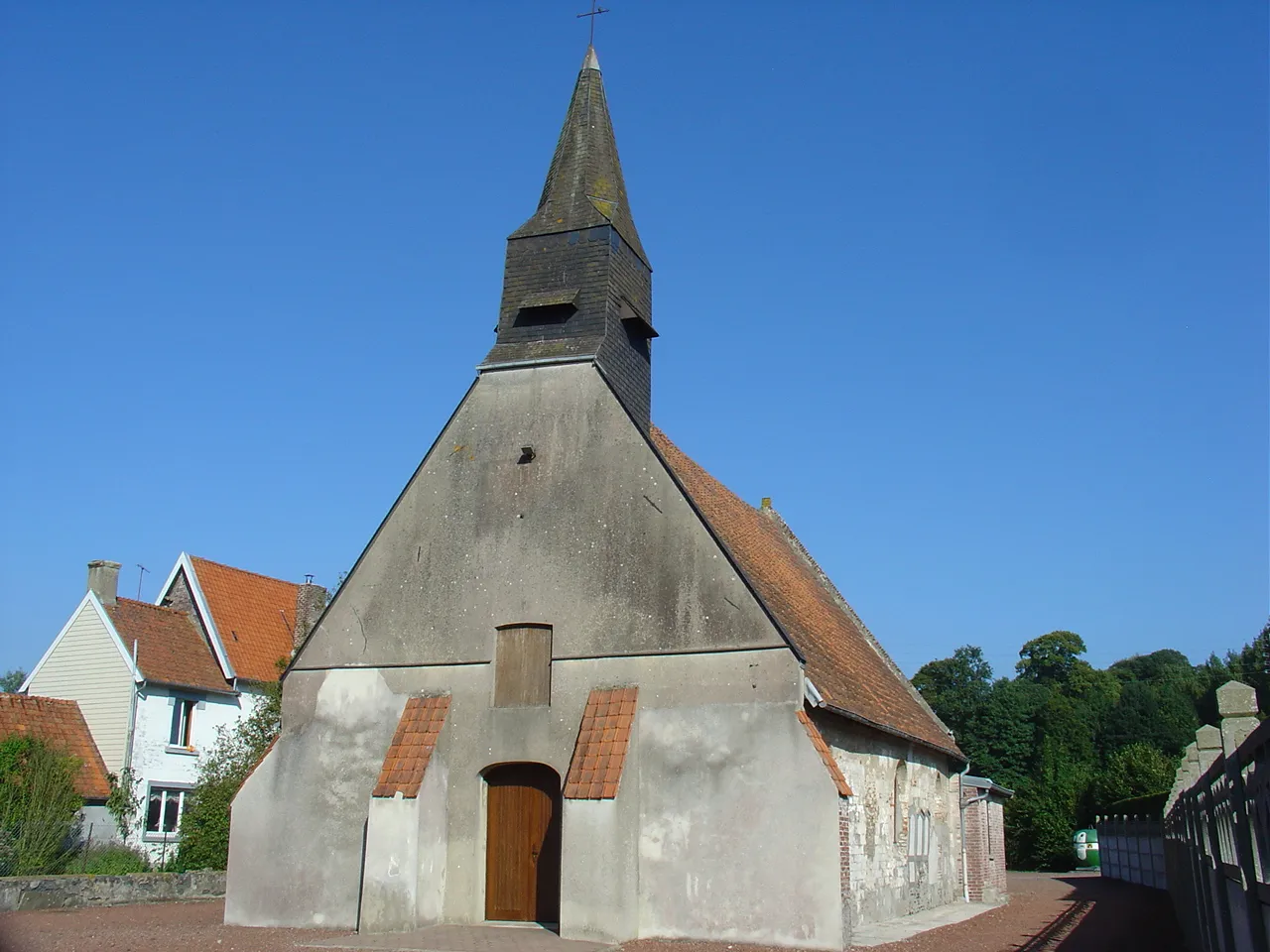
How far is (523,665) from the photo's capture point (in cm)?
1697

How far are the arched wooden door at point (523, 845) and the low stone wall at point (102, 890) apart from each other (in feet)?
29.0

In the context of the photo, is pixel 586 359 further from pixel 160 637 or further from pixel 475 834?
pixel 160 637

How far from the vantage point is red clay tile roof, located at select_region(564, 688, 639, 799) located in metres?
15.1

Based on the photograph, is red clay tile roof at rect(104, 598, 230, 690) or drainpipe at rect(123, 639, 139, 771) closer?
drainpipe at rect(123, 639, 139, 771)

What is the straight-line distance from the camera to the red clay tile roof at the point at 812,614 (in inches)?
681

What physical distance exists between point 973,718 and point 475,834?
64.7 m

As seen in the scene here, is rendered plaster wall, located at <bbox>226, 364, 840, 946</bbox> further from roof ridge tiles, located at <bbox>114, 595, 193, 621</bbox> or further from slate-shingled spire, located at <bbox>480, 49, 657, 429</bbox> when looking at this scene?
roof ridge tiles, located at <bbox>114, 595, 193, 621</bbox>

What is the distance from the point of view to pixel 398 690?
17438 millimetres

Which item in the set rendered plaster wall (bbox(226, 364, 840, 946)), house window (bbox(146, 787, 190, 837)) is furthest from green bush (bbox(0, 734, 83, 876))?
rendered plaster wall (bbox(226, 364, 840, 946))

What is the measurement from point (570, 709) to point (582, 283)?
7.39 metres

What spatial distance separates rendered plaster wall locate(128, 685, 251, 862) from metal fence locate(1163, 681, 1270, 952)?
79.7ft

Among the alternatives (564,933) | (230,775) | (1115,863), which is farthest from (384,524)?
(1115,863)

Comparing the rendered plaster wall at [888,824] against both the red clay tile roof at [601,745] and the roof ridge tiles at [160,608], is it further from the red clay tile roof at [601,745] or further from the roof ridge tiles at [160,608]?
the roof ridge tiles at [160,608]

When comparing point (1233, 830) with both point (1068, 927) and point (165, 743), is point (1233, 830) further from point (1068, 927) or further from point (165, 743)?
point (165, 743)
